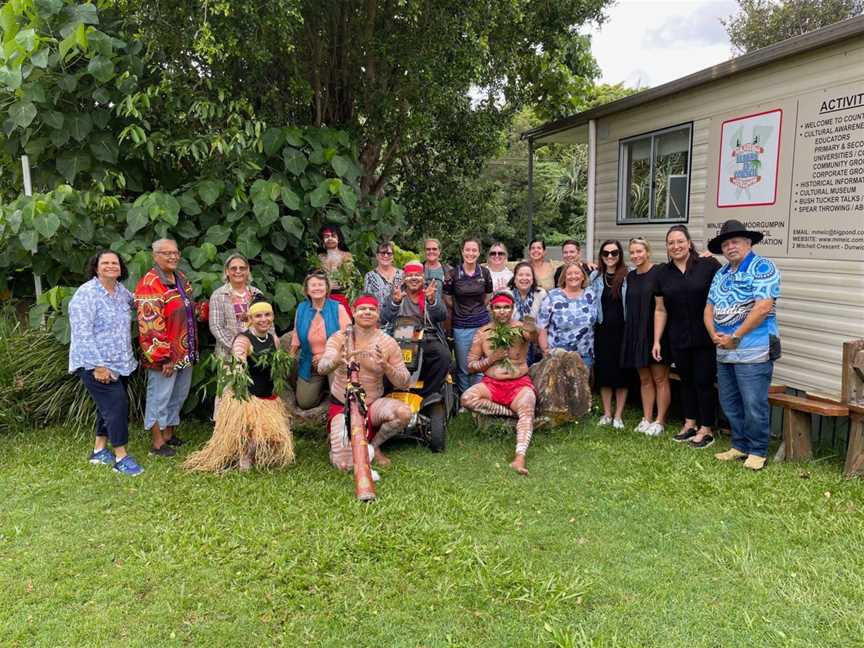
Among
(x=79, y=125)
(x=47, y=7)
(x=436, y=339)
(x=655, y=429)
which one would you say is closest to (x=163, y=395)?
(x=436, y=339)

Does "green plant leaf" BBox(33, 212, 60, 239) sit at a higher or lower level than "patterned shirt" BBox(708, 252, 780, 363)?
higher

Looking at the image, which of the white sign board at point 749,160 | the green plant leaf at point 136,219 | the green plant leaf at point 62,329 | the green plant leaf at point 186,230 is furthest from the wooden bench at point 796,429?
the green plant leaf at point 62,329

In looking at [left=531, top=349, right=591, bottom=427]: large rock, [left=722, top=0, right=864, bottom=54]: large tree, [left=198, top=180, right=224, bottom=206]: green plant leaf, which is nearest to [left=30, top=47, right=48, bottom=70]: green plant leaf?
[left=198, top=180, right=224, bottom=206]: green plant leaf

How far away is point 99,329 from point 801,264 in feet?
17.6

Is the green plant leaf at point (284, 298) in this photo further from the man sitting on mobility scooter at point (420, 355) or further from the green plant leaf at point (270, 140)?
the green plant leaf at point (270, 140)

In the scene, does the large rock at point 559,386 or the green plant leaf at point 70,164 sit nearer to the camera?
the large rock at point 559,386

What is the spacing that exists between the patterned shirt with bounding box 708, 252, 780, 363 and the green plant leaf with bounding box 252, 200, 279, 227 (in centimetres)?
368

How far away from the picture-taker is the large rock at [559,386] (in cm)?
538

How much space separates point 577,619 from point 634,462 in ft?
6.91

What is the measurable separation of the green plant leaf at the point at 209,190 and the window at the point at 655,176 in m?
4.41

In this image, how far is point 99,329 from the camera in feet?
14.9

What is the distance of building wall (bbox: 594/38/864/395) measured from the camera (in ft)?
15.4

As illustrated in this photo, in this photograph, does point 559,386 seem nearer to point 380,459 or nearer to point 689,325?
point 689,325

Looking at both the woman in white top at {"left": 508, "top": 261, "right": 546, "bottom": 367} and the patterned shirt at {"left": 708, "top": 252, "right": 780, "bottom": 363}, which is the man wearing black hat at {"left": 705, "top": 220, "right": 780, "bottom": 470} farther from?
the woman in white top at {"left": 508, "top": 261, "right": 546, "bottom": 367}
